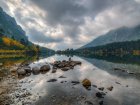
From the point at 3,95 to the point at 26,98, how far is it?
4684mm

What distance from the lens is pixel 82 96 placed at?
2927cm

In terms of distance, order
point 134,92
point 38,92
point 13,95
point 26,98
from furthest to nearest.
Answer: point 134,92 → point 38,92 → point 13,95 → point 26,98

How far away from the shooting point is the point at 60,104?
81.8ft

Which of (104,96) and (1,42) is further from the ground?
(1,42)

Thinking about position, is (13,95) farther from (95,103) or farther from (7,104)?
(95,103)

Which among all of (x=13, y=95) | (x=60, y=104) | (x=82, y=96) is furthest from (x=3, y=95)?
(x=82, y=96)

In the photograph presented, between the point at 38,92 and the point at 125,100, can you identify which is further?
the point at 38,92

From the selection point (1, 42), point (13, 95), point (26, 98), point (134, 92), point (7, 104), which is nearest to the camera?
point (7, 104)

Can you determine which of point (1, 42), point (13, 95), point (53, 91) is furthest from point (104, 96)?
point (1, 42)

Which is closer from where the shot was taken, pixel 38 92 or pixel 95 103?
pixel 95 103

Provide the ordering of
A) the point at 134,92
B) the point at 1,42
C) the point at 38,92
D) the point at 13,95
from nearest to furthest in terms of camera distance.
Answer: the point at 13,95, the point at 38,92, the point at 134,92, the point at 1,42

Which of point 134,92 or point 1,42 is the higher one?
point 1,42

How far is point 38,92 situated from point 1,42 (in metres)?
184

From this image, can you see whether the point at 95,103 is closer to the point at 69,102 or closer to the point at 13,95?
the point at 69,102
